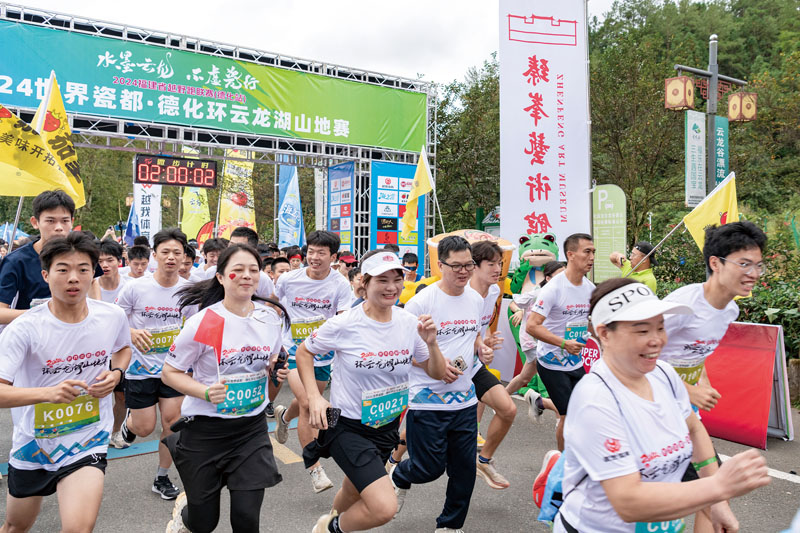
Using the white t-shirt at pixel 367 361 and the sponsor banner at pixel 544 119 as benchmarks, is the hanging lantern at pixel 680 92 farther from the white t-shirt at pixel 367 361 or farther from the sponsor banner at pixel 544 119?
the white t-shirt at pixel 367 361

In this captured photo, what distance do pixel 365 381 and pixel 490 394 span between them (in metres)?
1.62

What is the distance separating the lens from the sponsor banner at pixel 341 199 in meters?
16.7

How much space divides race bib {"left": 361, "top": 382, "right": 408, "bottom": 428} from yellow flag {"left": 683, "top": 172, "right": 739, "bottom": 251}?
4384mm

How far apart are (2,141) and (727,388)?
6.94 meters

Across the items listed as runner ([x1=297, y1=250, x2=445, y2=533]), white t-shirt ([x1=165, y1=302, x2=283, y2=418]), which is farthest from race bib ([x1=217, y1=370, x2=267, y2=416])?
runner ([x1=297, y1=250, x2=445, y2=533])

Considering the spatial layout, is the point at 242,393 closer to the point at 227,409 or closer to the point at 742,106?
the point at 227,409

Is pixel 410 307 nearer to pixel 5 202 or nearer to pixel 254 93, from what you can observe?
pixel 254 93

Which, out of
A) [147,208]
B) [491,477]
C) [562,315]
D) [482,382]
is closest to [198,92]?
[147,208]

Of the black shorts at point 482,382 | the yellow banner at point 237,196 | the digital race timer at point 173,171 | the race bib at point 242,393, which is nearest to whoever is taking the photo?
the race bib at point 242,393

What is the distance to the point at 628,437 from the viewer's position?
6.76 ft

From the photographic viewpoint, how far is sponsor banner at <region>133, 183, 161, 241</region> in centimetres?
2084

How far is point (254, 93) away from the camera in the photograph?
1464 centimetres

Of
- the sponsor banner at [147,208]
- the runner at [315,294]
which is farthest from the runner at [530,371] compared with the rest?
the sponsor banner at [147,208]

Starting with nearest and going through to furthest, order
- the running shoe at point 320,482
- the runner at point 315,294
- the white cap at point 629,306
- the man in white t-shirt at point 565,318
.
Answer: the white cap at point 629,306 → the running shoe at point 320,482 → the man in white t-shirt at point 565,318 → the runner at point 315,294
